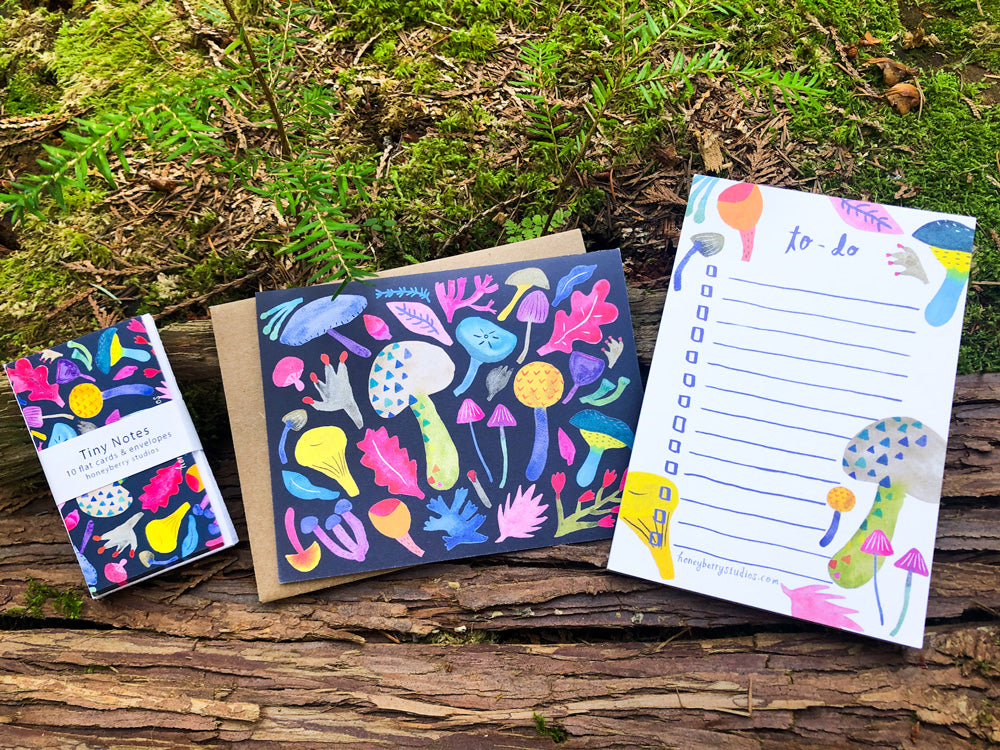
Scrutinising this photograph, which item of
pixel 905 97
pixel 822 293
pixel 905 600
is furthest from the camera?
pixel 905 97

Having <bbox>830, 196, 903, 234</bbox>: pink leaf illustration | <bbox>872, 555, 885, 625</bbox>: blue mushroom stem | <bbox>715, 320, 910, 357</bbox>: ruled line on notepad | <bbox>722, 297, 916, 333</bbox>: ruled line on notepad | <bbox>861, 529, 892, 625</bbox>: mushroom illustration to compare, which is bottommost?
<bbox>872, 555, 885, 625</bbox>: blue mushroom stem

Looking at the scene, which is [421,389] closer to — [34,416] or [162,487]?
[162,487]

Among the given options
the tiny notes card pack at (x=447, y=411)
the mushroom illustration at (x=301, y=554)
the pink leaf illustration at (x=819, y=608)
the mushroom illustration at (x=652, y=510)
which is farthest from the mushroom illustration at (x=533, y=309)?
the pink leaf illustration at (x=819, y=608)

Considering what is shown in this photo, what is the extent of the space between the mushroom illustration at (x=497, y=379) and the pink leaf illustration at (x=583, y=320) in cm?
8

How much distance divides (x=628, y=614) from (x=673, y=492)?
0.82 ft

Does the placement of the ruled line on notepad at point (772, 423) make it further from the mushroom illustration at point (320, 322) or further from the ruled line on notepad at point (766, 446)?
the mushroom illustration at point (320, 322)

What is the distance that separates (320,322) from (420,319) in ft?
0.68

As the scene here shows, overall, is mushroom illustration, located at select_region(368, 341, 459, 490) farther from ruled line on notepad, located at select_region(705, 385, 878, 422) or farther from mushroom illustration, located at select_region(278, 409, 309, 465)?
ruled line on notepad, located at select_region(705, 385, 878, 422)

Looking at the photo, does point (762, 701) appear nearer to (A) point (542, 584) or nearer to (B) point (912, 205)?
(A) point (542, 584)

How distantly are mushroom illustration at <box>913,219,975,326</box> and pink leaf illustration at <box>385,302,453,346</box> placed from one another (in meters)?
0.97

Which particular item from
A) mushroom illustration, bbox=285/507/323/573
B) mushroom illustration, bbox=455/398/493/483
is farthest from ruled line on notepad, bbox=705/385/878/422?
mushroom illustration, bbox=285/507/323/573

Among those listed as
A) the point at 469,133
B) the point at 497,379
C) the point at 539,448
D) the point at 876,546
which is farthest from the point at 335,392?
the point at 876,546

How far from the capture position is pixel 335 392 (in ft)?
4.21

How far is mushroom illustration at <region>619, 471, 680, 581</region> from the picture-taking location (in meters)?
1.21
